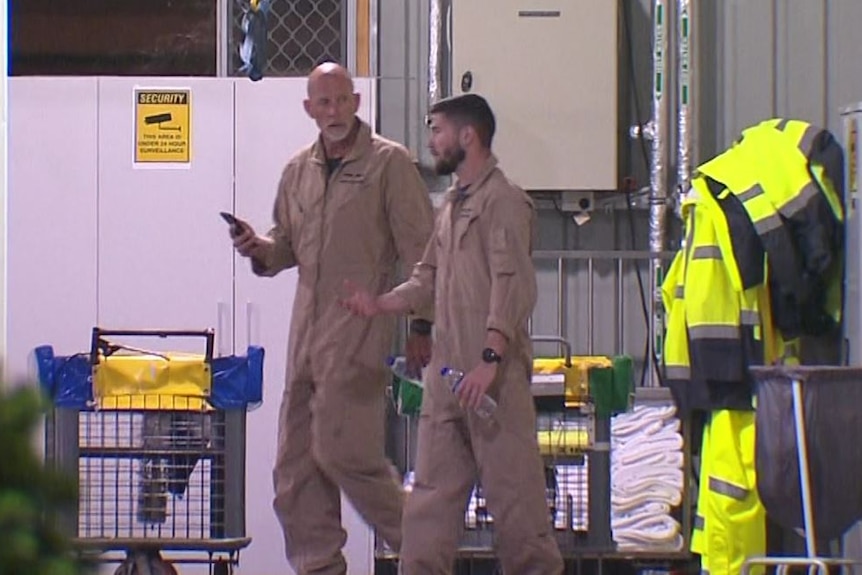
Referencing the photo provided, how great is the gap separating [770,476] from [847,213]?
1376mm

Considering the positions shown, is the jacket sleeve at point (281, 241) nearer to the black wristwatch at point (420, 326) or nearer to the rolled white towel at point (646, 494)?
the black wristwatch at point (420, 326)

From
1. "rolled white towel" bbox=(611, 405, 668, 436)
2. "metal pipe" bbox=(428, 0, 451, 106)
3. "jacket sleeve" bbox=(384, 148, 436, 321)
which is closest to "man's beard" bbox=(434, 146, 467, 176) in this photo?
"jacket sleeve" bbox=(384, 148, 436, 321)

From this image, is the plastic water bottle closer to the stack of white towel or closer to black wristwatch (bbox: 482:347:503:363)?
black wristwatch (bbox: 482:347:503:363)

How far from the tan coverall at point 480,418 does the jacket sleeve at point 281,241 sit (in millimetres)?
676

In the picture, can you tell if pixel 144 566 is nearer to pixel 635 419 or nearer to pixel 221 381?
pixel 221 381

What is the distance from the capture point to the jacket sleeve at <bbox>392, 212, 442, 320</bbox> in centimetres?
426

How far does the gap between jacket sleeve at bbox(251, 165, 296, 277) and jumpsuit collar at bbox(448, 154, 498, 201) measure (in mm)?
676

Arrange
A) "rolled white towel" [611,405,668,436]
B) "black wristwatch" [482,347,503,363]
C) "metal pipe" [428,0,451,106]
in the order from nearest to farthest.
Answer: "black wristwatch" [482,347,503,363]
"rolled white towel" [611,405,668,436]
"metal pipe" [428,0,451,106]

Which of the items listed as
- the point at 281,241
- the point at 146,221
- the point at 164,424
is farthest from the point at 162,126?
the point at 164,424

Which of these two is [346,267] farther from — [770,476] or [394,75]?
[394,75]

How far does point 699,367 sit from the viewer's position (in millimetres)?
5133

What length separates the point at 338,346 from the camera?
445cm

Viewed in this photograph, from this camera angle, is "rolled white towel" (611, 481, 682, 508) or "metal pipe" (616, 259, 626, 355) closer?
"rolled white towel" (611, 481, 682, 508)

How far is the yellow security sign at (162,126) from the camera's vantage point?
5.79 meters
